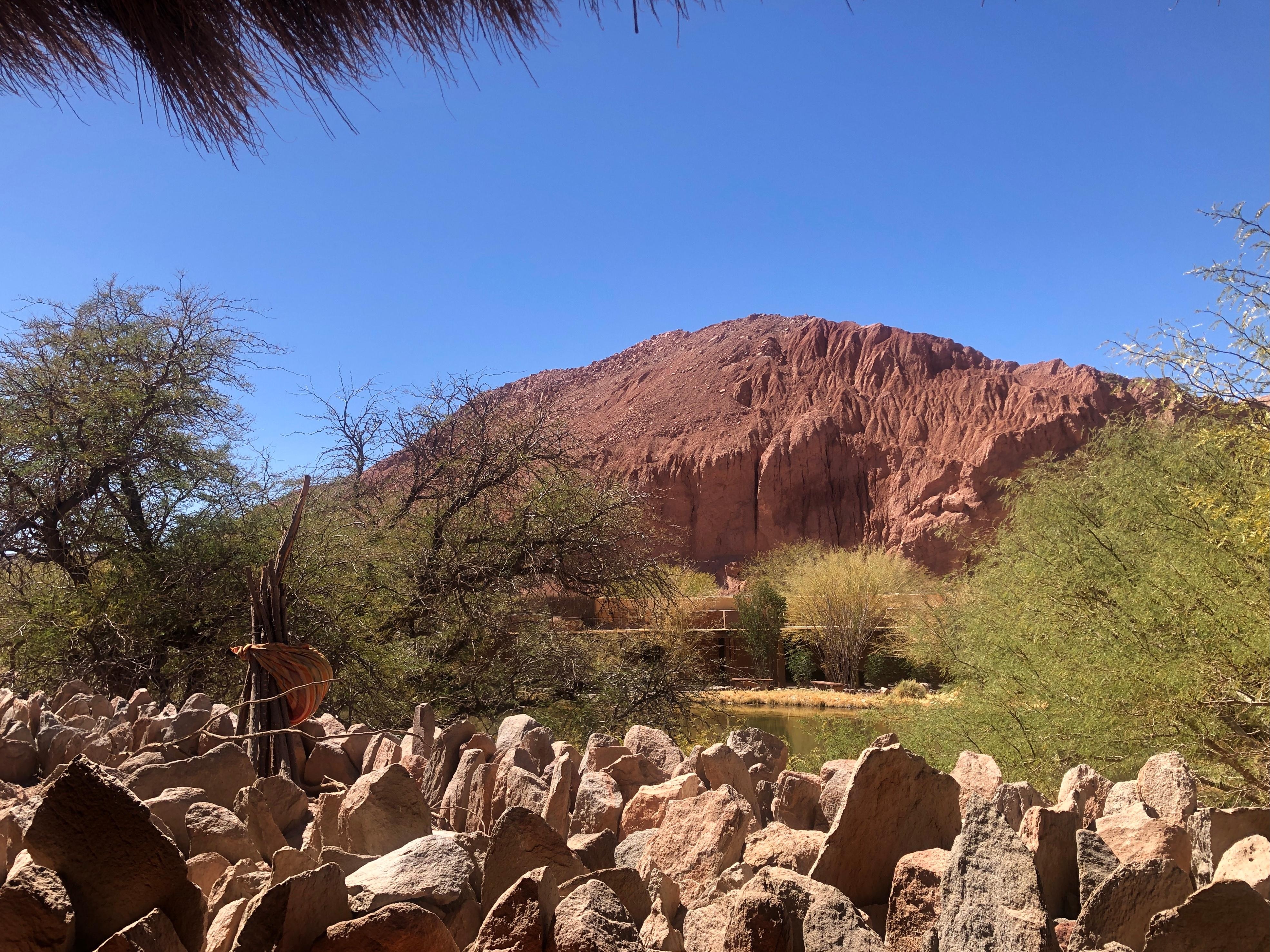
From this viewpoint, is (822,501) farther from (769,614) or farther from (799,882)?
(799,882)

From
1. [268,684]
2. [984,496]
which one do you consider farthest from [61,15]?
[984,496]

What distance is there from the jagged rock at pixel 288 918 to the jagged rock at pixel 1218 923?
33.1 inches

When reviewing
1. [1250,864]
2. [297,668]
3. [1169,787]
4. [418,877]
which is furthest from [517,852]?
[297,668]

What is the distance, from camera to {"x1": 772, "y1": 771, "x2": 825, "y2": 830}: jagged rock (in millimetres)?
1578

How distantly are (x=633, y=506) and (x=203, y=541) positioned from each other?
421cm

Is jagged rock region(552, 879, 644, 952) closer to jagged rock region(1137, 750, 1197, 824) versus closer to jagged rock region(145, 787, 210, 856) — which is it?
jagged rock region(145, 787, 210, 856)

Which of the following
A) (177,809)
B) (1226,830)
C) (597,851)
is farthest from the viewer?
(177,809)

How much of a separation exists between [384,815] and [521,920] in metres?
0.65

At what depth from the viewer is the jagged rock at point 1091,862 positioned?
3.43 ft

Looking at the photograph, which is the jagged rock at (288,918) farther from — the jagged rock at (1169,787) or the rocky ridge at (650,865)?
the jagged rock at (1169,787)

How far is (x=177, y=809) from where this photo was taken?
5.16ft

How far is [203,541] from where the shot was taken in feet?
23.1

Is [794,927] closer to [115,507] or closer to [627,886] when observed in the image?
[627,886]

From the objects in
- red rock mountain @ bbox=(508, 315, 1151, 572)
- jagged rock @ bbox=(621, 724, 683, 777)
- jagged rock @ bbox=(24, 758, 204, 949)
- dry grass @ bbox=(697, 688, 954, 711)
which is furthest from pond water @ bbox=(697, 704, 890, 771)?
red rock mountain @ bbox=(508, 315, 1151, 572)
